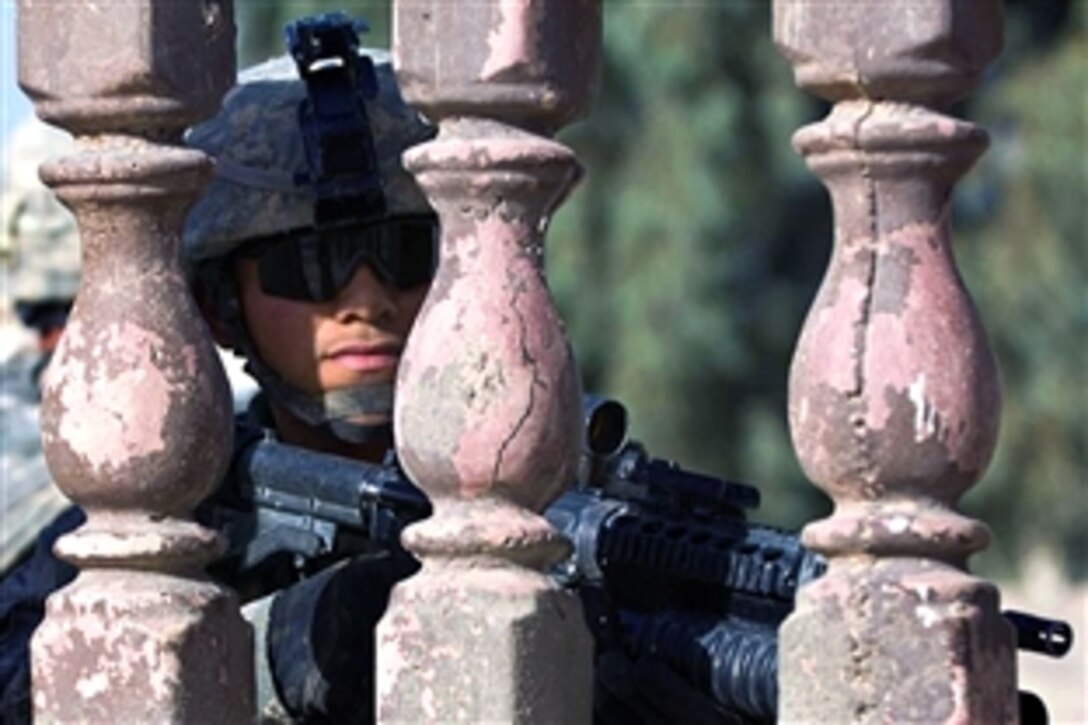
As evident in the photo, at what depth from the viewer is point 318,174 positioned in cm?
584

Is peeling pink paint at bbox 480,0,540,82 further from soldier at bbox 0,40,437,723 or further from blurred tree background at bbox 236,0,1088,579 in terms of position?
blurred tree background at bbox 236,0,1088,579

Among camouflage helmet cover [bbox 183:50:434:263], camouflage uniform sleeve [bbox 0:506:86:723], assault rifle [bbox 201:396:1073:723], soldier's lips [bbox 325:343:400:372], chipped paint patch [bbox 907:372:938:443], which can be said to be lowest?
camouflage uniform sleeve [bbox 0:506:86:723]

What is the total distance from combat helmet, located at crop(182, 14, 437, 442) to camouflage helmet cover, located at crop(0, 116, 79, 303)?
6.05 m

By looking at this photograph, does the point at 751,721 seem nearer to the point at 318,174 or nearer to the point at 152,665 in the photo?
the point at 152,665

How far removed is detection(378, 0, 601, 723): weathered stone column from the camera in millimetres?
3807

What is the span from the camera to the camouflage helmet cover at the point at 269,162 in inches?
231

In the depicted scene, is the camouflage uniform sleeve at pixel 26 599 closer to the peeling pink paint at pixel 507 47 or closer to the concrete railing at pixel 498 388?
the concrete railing at pixel 498 388

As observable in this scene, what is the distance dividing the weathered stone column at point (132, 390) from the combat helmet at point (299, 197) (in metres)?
1.68

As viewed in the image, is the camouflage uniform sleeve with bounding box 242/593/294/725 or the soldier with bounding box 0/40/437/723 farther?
the soldier with bounding box 0/40/437/723

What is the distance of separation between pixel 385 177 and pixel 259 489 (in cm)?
57

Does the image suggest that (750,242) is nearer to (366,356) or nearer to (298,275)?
(298,275)

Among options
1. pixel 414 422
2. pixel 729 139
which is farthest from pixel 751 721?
pixel 729 139

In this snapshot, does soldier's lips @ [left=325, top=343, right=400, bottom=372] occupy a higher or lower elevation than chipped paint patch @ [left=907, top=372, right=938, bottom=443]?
lower

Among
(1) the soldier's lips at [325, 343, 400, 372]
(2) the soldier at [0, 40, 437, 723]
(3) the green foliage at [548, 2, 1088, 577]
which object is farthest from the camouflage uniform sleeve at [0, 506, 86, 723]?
(3) the green foliage at [548, 2, 1088, 577]
